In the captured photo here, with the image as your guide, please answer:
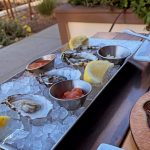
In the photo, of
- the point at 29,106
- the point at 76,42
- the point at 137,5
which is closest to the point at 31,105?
the point at 29,106

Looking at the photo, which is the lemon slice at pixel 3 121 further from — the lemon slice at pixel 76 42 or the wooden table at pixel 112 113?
the lemon slice at pixel 76 42

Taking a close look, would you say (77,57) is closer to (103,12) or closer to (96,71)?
(96,71)

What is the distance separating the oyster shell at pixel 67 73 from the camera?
3.22 ft

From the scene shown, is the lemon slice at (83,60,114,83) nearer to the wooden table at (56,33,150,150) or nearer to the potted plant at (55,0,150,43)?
the wooden table at (56,33,150,150)

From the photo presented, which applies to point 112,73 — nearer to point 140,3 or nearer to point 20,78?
point 20,78

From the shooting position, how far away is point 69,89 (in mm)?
899

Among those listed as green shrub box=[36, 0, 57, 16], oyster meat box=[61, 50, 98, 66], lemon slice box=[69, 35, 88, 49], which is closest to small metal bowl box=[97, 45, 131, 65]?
oyster meat box=[61, 50, 98, 66]

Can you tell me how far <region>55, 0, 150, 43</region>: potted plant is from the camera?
2184 millimetres

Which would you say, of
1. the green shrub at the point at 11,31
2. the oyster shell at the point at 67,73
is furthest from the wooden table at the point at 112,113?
the green shrub at the point at 11,31

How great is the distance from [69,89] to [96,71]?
11 cm

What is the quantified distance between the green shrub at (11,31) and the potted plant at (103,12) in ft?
5.04

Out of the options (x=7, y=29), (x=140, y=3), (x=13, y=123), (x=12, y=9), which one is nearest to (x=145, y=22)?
(x=140, y=3)

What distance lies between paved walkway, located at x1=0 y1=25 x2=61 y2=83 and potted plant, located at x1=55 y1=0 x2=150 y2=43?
691 mm

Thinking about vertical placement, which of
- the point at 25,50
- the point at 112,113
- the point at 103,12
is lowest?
the point at 25,50
